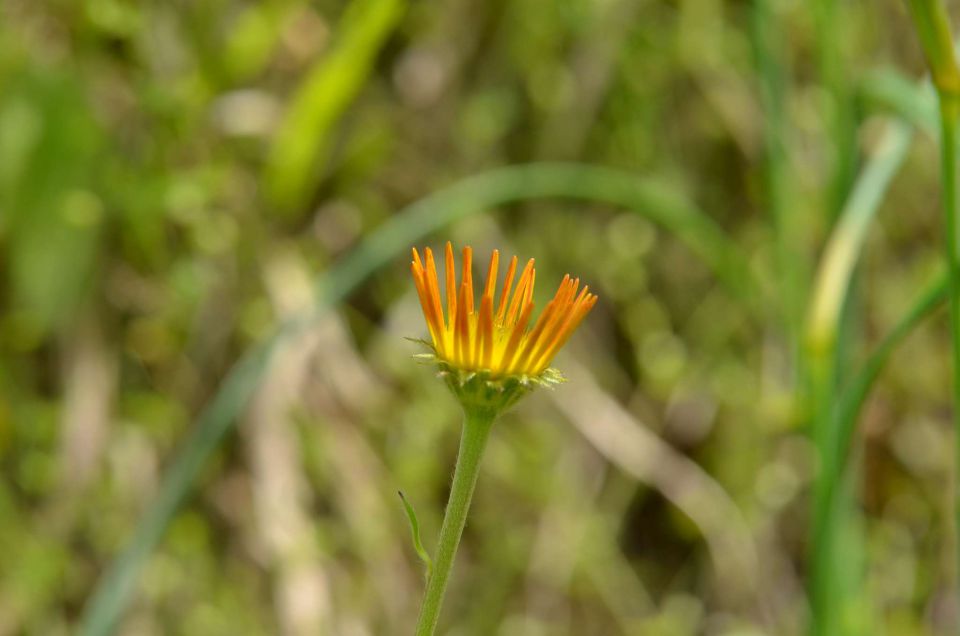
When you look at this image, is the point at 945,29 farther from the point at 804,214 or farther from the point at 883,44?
the point at 883,44

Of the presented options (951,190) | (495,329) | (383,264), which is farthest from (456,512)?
(383,264)

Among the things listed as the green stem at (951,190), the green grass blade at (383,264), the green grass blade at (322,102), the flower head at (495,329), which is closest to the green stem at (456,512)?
the flower head at (495,329)

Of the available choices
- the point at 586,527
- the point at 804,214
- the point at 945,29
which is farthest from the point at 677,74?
the point at 945,29

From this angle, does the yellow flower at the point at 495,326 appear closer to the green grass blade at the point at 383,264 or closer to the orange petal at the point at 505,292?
the orange petal at the point at 505,292

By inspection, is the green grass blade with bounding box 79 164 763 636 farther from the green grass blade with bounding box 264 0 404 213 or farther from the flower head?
the flower head

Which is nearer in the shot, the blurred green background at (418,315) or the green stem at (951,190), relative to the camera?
the green stem at (951,190)

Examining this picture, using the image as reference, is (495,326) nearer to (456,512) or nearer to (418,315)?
(456,512)

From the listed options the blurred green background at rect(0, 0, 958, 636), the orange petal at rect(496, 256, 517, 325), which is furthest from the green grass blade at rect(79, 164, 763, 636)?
the orange petal at rect(496, 256, 517, 325)
